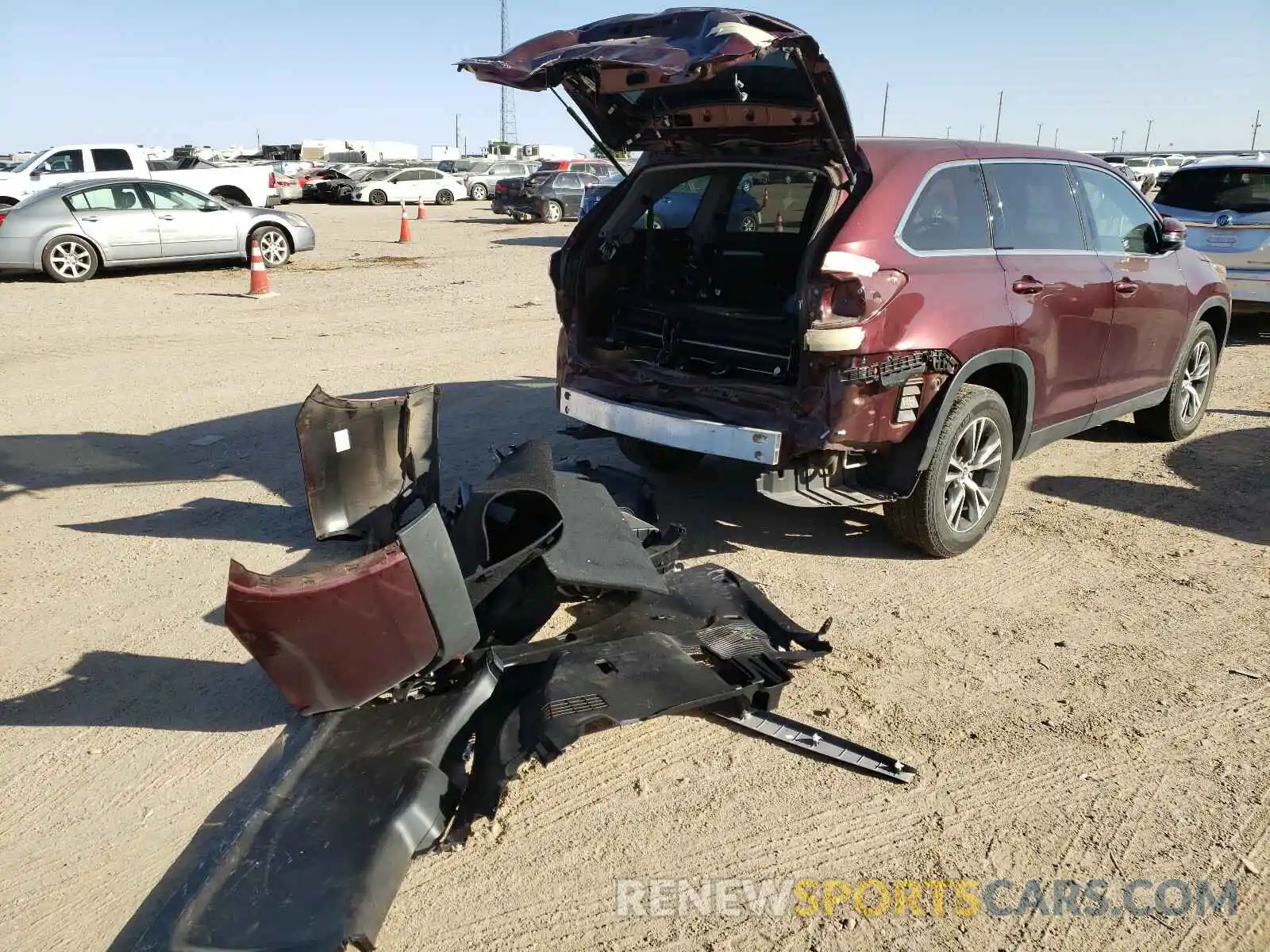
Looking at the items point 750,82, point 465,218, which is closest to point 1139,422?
point 750,82

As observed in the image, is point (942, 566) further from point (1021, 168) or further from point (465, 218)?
point (465, 218)

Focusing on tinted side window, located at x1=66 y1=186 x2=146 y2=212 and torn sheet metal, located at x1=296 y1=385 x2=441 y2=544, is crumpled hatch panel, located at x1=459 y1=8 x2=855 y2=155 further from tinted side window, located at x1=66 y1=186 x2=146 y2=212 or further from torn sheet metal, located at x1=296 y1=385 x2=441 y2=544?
tinted side window, located at x1=66 y1=186 x2=146 y2=212

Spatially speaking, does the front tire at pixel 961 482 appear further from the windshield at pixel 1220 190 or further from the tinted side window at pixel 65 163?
the tinted side window at pixel 65 163

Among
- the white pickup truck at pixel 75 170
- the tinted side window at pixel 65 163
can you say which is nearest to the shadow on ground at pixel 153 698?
the white pickup truck at pixel 75 170

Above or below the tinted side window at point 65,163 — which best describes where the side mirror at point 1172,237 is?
below

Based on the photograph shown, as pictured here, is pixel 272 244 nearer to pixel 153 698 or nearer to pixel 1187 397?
pixel 1187 397

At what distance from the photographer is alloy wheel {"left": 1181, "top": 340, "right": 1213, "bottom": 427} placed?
6648 millimetres

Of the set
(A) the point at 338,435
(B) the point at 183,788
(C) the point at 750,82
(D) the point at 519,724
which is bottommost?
(B) the point at 183,788

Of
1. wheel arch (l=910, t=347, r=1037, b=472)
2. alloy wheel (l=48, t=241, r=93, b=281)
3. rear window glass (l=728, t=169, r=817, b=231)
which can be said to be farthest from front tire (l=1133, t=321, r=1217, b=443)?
alloy wheel (l=48, t=241, r=93, b=281)

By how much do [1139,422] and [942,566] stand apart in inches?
113

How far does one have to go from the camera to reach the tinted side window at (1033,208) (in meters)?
4.88

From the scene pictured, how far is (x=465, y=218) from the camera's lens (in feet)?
95.5

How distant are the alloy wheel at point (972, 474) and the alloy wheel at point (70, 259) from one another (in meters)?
13.8

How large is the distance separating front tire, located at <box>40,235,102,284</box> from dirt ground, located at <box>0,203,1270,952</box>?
27.0 feet
